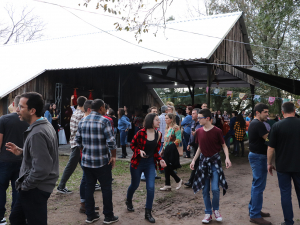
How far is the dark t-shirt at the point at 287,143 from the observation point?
12.2 feet

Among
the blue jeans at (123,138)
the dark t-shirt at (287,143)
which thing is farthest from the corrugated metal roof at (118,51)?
the dark t-shirt at (287,143)

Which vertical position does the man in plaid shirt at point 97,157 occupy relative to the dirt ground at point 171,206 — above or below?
above

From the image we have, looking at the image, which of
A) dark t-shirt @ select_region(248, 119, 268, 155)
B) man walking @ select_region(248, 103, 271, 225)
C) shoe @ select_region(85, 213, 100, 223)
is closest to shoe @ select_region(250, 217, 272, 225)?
man walking @ select_region(248, 103, 271, 225)

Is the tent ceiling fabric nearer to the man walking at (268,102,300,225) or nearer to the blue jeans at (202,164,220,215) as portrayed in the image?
the man walking at (268,102,300,225)

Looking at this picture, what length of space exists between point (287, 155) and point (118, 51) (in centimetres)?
977

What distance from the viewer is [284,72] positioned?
68.4 ft

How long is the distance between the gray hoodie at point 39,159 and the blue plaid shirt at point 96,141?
1.32m

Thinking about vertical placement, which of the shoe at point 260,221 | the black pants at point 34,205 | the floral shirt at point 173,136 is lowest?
the shoe at point 260,221

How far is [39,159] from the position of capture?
2.42 metres

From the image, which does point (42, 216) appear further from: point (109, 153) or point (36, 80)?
point (36, 80)

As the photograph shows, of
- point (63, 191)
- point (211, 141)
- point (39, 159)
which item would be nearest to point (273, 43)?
point (211, 141)

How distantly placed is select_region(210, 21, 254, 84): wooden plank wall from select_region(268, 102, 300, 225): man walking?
22.1 feet

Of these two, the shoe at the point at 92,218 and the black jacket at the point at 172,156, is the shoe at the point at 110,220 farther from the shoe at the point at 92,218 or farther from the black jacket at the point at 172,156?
the black jacket at the point at 172,156

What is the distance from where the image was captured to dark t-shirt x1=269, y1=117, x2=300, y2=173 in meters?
3.73
